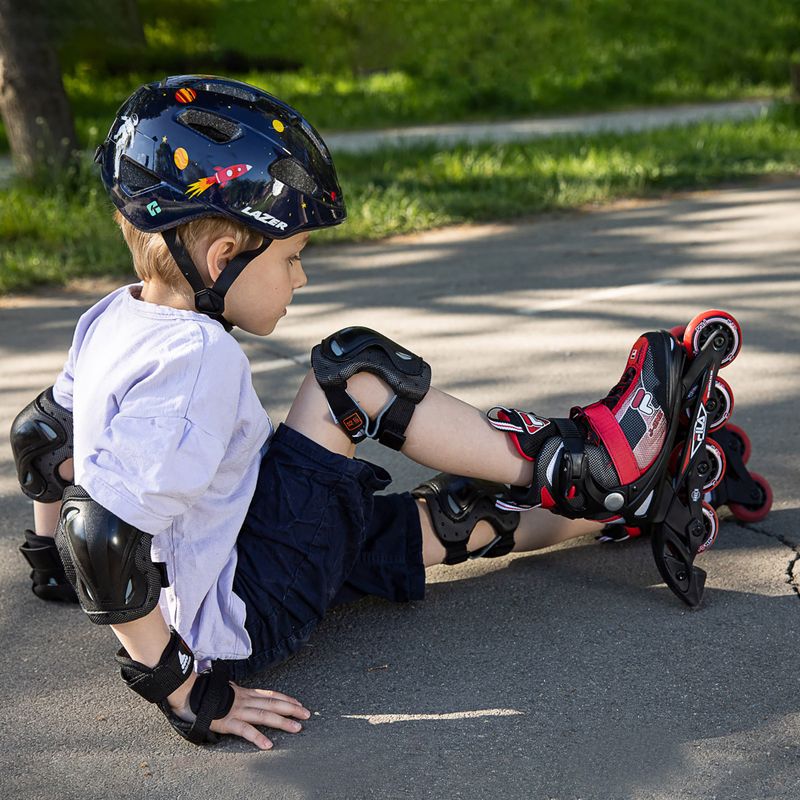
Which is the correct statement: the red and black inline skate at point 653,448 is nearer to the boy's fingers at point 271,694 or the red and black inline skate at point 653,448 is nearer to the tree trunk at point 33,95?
the boy's fingers at point 271,694

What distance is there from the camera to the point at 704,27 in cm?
1517

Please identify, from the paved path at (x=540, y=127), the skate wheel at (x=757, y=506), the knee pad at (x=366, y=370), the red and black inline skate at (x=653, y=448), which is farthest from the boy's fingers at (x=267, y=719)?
the paved path at (x=540, y=127)

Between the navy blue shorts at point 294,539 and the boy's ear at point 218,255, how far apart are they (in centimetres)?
37

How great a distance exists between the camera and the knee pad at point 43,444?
2.61 meters

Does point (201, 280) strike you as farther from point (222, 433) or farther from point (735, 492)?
point (735, 492)

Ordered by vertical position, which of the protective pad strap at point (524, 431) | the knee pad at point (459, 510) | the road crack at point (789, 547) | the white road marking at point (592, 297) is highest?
the protective pad strap at point (524, 431)

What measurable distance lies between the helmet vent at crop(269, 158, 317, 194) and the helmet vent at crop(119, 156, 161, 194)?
0.77 ft

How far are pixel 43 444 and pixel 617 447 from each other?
127 cm

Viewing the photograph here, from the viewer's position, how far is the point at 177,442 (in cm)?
199

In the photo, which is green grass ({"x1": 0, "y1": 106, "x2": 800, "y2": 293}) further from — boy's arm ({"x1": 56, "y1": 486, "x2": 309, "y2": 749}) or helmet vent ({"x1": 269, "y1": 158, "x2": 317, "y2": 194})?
boy's arm ({"x1": 56, "y1": 486, "x2": 309, "y2": 749})

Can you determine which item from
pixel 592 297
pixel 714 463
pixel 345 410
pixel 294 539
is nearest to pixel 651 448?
pixel 714 463

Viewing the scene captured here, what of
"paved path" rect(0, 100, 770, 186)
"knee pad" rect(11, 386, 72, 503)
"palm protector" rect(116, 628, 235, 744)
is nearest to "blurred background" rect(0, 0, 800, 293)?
"paved path" rect(0, 100, 770, 186)

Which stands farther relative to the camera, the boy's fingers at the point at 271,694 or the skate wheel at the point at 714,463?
the skate wheel at the point at 714,463

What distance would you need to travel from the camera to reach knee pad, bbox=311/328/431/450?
7.84 feet
